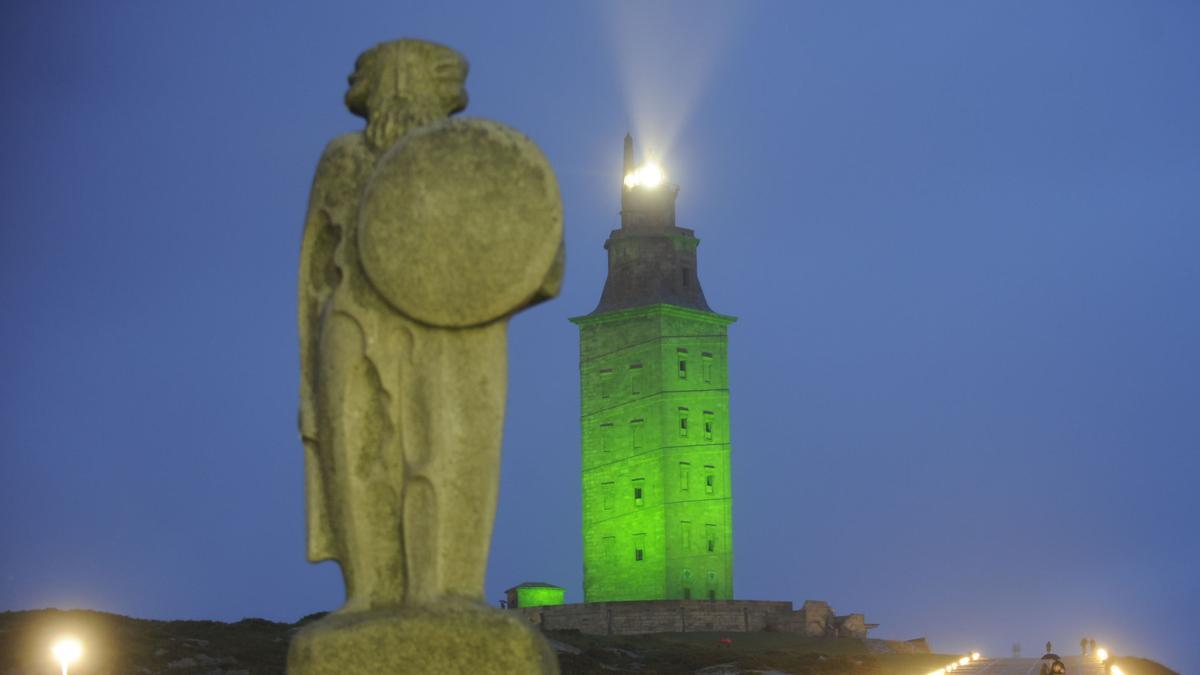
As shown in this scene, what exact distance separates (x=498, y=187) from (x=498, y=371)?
30.7 inches

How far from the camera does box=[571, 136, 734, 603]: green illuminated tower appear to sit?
236 feet

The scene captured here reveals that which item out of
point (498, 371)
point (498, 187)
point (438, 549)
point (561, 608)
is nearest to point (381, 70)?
point (498, 187)

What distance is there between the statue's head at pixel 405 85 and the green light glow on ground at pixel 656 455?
64.7 m

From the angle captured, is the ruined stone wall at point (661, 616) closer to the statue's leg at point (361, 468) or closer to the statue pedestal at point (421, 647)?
the statue's leg at point (361, 468)

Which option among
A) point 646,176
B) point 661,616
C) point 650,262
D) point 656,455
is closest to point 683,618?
point 661,616

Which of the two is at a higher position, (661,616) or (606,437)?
(606,437)

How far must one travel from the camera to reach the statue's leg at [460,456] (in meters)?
6.67

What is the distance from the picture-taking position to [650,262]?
251 ft

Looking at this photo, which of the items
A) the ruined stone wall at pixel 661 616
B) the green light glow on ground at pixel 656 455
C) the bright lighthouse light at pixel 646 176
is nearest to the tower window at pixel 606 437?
the green light glow on ground at pixel 656 455

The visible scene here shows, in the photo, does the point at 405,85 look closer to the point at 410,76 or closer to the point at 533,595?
the point at 410,76

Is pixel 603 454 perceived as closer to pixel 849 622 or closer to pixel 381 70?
pixel 849 622

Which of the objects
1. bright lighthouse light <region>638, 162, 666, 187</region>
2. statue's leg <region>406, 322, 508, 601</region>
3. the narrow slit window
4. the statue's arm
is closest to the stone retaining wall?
the narrow slit window

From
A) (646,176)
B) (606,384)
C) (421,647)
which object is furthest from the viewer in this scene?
(646,176)

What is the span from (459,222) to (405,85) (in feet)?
2.89
